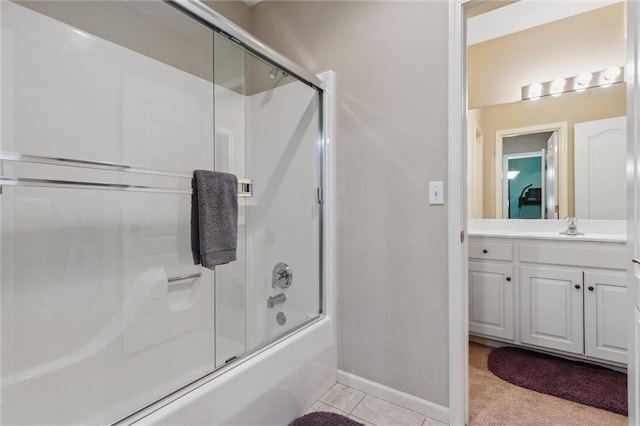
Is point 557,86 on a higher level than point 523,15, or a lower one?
lower

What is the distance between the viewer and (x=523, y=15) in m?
2.31

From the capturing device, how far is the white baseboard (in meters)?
1.53

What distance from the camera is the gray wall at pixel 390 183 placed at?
5.07ft

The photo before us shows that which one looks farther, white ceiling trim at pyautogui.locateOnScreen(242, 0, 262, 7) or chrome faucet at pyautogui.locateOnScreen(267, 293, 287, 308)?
white ceiling trim at pyautogui.locateOnScreen(242, 0, 262, 7)

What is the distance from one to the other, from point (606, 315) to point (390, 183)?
1.59 metres

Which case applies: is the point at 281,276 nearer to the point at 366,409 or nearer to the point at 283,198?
the point at 283,198

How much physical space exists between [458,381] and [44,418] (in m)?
1.80

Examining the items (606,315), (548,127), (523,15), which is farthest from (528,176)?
(523,15)

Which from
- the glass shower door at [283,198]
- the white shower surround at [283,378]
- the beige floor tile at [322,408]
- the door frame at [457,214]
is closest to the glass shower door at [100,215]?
the white shower surround at [283,378]

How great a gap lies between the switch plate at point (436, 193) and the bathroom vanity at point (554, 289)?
0.99 meters

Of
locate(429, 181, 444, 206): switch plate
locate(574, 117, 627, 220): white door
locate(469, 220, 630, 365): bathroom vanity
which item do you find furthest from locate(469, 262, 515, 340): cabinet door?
locate(429, 181, 444, 206): switch plate

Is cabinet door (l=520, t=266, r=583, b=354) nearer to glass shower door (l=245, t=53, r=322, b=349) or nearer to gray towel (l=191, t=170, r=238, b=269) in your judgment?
glass shower door (l=245, t=53, r=322, b=349)

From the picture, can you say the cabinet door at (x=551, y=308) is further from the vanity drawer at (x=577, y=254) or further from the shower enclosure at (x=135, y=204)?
the shower enclosure at (x=135, y=204)

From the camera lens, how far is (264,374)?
1281 mm
